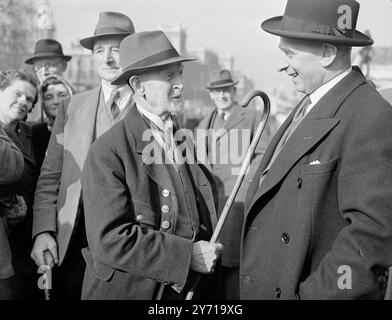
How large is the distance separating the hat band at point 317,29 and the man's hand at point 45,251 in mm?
2088

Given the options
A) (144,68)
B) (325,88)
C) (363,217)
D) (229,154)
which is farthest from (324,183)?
(229,154)

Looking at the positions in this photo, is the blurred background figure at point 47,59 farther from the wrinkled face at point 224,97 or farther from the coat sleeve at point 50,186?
the coat sleeve at point 50,186

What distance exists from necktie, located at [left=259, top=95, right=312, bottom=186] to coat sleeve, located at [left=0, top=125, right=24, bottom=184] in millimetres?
1485

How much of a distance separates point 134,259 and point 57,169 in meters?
1.32

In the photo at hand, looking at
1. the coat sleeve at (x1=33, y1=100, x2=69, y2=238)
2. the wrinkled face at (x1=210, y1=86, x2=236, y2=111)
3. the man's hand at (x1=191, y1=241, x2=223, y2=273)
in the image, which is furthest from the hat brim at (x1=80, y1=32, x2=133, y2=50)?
the wrinkled face at (x1=210, y1=86, x2=236, y2=111)

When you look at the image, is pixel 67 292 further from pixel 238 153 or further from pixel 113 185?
pixel 238 153

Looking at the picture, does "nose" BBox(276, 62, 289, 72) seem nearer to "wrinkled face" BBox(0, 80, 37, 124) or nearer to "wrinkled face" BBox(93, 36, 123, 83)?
"wrinkled face" BBox(93, 36, 123, 83)

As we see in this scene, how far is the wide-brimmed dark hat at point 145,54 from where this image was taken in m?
2.79

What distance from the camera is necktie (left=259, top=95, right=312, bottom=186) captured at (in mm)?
2592

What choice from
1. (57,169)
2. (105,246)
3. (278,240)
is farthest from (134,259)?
(57,169)

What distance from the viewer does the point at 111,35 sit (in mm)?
Answer: 3768

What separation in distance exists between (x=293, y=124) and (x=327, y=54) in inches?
17.5

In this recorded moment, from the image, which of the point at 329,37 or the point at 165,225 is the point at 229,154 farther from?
the point at 329,37

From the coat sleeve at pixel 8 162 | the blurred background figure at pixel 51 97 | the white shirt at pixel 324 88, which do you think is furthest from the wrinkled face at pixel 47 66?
the white shirt at pixel 324 88
